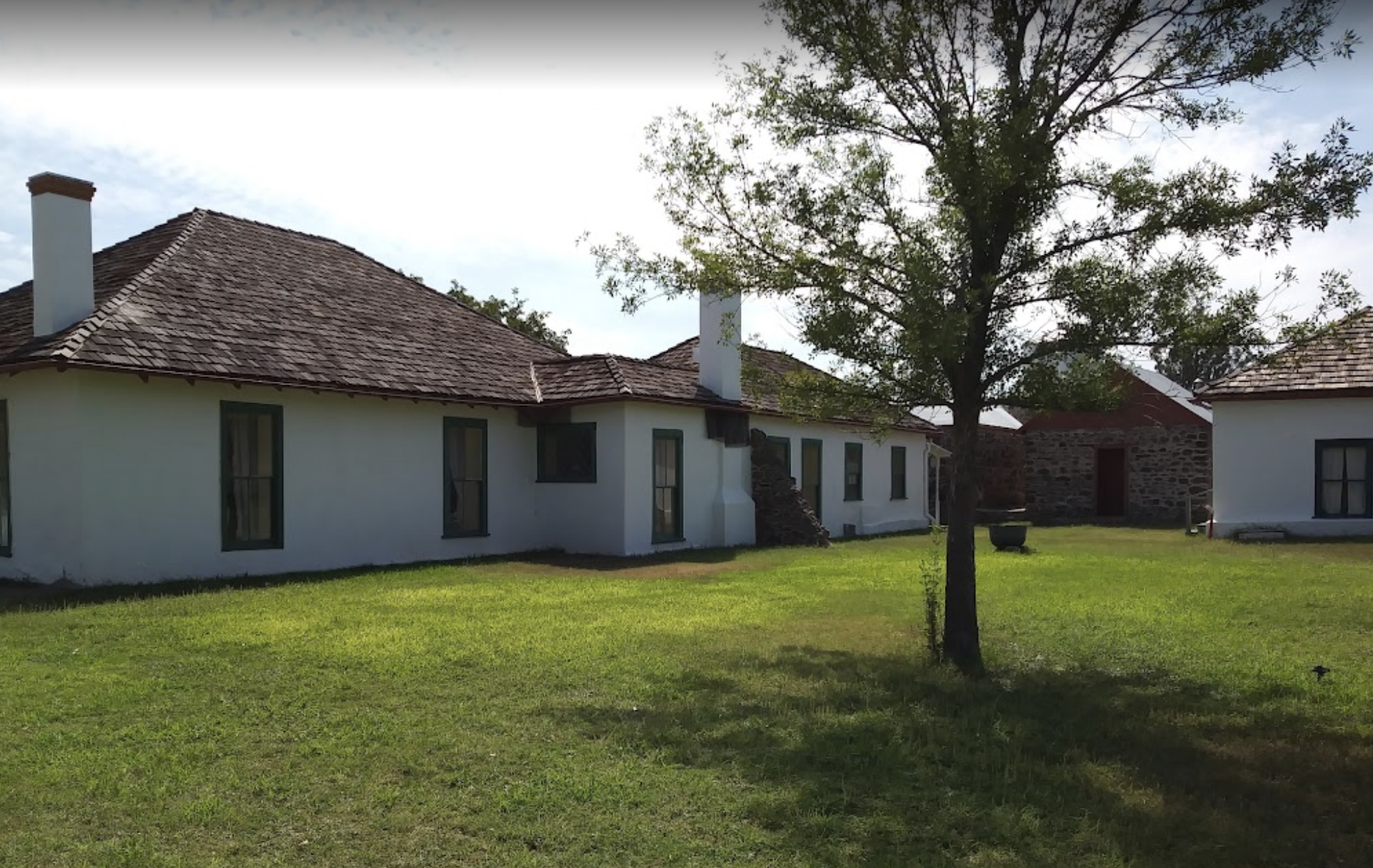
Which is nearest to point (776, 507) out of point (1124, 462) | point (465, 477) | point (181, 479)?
point (465, 477)

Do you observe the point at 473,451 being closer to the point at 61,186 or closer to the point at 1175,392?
the point at 61,186

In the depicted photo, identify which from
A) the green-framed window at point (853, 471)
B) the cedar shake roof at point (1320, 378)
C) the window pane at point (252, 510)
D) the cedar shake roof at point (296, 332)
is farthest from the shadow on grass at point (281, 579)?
the cedar shake roof at point (1320, 378)

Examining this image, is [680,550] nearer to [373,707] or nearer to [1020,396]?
[1020,396]

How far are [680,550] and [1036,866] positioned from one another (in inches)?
581

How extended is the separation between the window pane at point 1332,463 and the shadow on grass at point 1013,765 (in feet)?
53.5

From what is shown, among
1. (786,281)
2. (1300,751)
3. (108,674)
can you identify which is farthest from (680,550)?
(1300,751)

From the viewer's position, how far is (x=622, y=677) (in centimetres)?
789

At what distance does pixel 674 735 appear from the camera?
251 inches

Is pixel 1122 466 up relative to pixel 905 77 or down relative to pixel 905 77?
down

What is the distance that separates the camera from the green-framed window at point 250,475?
14.1m

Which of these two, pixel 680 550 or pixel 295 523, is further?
pixel 680 550

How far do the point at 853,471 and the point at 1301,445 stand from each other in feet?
32.5

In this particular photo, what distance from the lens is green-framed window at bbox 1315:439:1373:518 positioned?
2100 centimetres

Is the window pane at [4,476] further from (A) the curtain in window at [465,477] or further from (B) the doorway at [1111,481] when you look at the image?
(B) the doorway at [1111,481]
